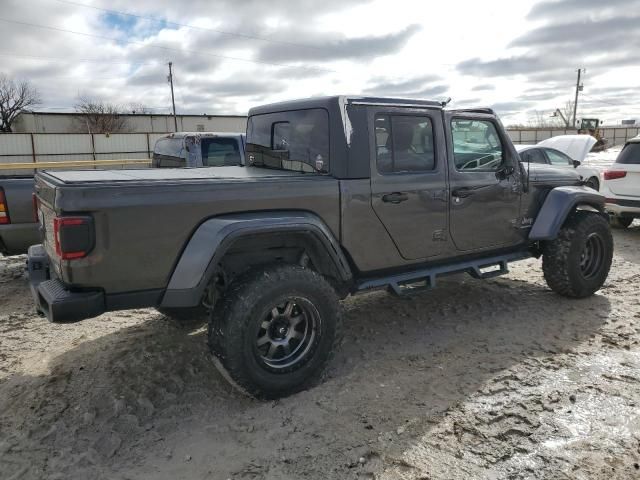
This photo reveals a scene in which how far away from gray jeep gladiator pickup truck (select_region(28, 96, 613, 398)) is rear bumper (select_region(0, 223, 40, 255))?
5.83 feet

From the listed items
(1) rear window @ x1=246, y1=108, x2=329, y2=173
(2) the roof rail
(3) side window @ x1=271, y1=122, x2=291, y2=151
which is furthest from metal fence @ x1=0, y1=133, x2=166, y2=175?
(2) the roof rail

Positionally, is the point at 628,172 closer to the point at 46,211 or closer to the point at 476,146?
the point at 476,146

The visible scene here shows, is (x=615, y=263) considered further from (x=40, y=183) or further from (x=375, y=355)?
(x=40, y=183)

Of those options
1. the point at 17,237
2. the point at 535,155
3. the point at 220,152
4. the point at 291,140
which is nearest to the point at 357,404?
the point at 291,140

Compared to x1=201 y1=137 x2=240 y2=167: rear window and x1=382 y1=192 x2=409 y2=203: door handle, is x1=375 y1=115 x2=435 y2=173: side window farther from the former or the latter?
x1=201 y1=137 x2=240 y2=167: rear window

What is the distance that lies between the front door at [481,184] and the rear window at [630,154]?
16.2 ft

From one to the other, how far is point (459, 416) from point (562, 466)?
0.64 metres

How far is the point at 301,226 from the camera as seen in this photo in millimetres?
3371

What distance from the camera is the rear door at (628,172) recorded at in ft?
27.6

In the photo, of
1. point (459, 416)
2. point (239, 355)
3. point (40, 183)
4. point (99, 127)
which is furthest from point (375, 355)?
point (99, 127)

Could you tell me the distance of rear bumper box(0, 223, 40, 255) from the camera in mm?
5309

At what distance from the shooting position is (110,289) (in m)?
2.99

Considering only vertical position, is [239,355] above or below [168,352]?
above

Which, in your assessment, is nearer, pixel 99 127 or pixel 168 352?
pixel 168 352
